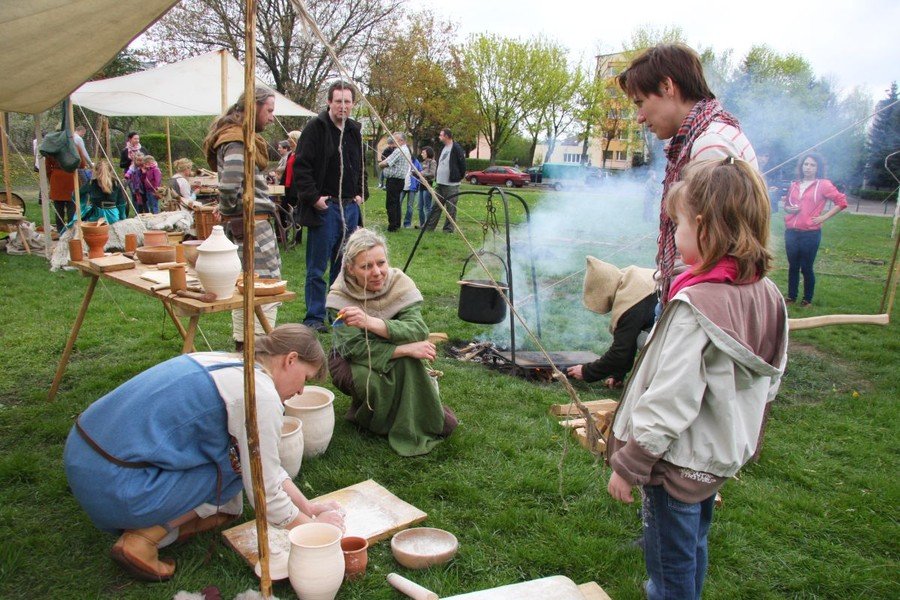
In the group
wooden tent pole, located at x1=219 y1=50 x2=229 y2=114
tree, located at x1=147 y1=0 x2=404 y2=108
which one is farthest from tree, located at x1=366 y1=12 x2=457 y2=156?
wooden tent pole, located at x1=219 y1=50 x2=229 y2=114

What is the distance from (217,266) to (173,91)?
277 inches

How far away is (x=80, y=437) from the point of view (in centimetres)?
209

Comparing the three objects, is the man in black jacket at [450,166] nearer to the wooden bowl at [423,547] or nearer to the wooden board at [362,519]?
the wooden board at [362,519]

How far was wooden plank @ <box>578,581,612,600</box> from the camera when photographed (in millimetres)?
2103

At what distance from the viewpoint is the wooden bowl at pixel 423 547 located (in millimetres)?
2297

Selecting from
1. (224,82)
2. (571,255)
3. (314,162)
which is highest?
(224,82)

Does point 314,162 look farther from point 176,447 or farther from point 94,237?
point 176,447

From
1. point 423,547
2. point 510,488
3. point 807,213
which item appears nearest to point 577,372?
point 510,488

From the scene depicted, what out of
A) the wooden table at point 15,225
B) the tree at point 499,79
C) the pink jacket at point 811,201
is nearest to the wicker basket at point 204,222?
the wooden table at point 15,225

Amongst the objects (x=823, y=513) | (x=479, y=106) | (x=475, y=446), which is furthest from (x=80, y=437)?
(x=479, y=106)

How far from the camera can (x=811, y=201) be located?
264 inches

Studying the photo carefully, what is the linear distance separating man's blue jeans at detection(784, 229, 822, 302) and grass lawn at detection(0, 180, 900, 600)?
73.1 inches

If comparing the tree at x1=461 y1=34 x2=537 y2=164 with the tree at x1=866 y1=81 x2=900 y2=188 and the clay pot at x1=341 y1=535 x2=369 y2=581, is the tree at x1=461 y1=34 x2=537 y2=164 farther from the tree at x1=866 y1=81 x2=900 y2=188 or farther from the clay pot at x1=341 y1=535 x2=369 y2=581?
the clay pot at x1=341 y1=535 x2=369 y2=581

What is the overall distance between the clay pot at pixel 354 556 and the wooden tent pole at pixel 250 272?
0.41 metres
